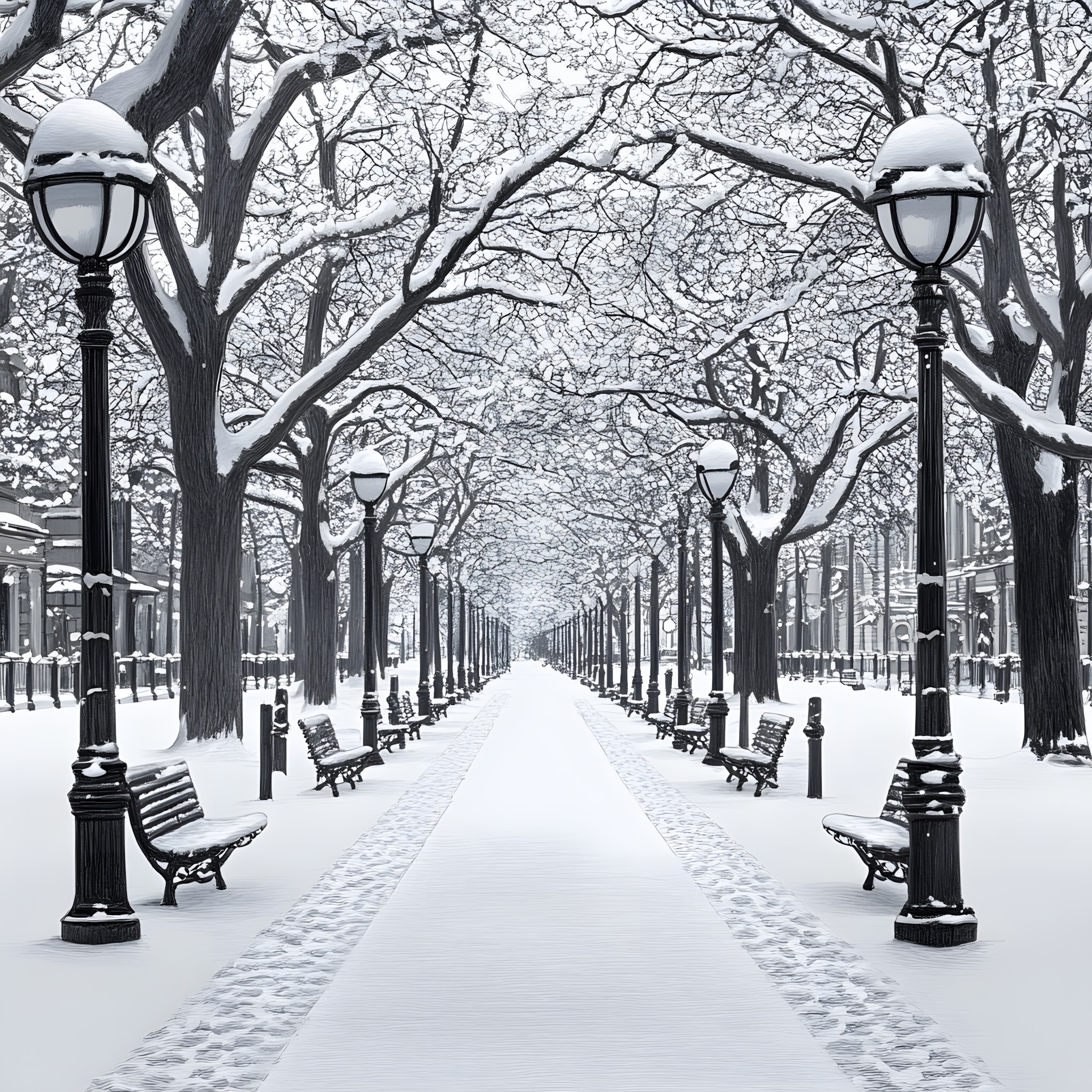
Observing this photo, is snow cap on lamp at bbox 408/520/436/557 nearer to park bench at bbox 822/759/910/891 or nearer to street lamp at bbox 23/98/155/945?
park bench at bbox 822/759/910/891

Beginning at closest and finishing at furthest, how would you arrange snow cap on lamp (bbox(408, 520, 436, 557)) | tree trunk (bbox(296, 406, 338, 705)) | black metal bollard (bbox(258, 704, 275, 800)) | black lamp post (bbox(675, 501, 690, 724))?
black metal bollard (bbox(258, 704, 275, 800)) < black lamp post (bbox(675, 501, 690, 724)) < tree trunk (bbox(296, 406, 338, 705)) < snow cap on lamp (bbox(408, 520, 436, 557))

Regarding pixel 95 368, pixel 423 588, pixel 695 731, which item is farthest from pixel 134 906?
pixel 423 588

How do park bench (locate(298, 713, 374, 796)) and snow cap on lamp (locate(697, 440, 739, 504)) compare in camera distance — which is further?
snow cap on lamp (locate(697, 440, 739, 504))

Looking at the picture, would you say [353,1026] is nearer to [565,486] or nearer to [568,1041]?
[568,1041]

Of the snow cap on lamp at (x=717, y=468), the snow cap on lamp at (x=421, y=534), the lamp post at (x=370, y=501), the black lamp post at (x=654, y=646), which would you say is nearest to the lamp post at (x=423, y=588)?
the snow cap on lamp at (x=421, y=534)

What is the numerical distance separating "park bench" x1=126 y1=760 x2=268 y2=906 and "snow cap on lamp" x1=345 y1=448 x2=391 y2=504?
34.0 feet

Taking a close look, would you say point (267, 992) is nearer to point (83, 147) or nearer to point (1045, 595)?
point (83, 147)

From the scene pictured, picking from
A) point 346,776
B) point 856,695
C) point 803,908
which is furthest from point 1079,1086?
point 856,695

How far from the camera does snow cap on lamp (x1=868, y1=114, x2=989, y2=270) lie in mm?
9164

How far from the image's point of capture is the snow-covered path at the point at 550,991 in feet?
19.8

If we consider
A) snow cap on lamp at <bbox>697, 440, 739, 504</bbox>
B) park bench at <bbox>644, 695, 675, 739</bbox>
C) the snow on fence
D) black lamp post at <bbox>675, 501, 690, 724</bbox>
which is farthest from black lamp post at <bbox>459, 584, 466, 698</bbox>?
snow cap on lamp at <bbox>697, 440, 739, 504</bbox>

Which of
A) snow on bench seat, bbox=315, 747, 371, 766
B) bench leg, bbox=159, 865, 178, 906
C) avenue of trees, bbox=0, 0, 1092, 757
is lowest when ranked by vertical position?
bench leg, bbox=159, 865, 178, 906

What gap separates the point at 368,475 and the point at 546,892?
38.1 feet

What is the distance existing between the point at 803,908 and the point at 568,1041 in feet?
11.8
